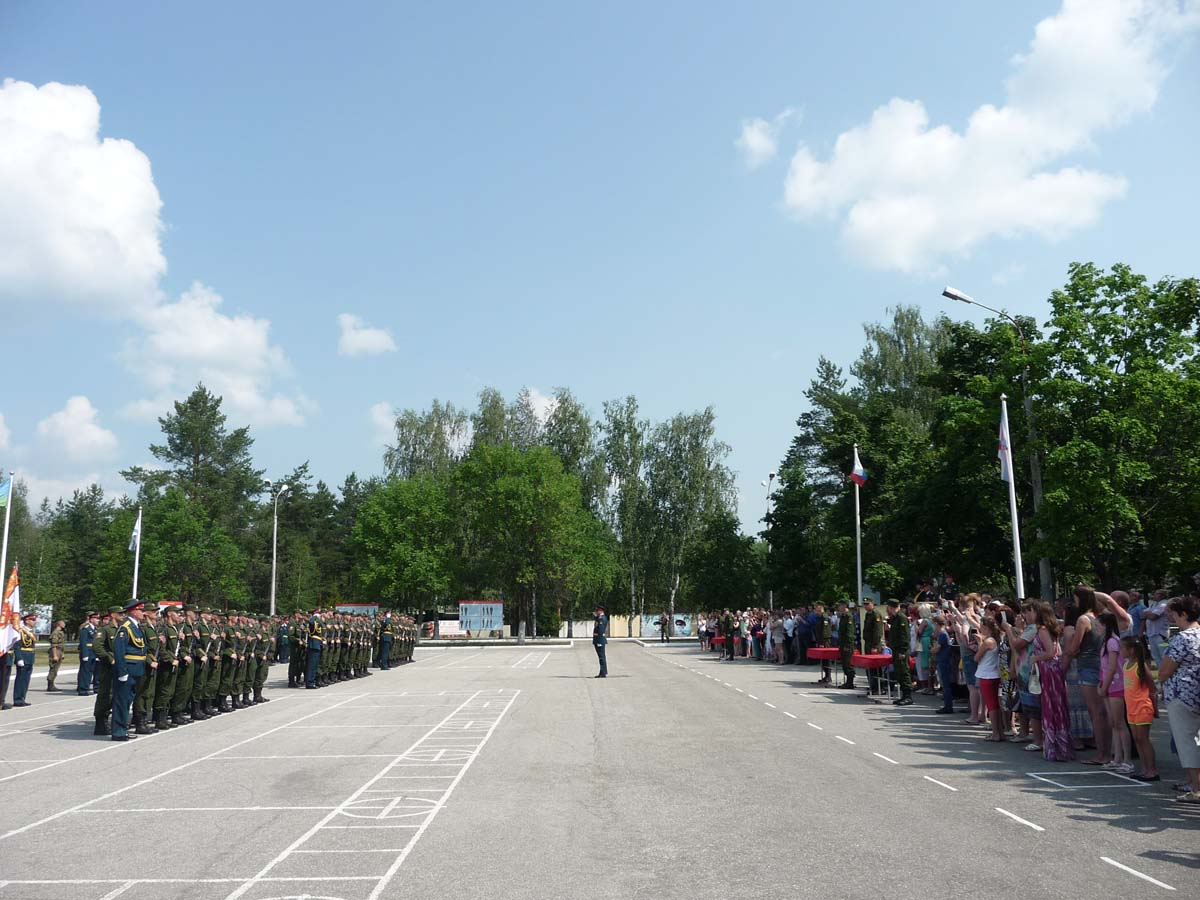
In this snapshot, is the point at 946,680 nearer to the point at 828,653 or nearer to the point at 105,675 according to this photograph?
the point at 828,653

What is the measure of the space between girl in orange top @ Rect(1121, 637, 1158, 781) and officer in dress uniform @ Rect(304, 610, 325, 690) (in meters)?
19.4

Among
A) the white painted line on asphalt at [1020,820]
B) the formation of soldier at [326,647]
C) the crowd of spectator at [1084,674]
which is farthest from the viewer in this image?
the formation of soldier at [326,647]

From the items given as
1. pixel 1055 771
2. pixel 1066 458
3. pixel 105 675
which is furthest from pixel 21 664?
pixel 1066 458

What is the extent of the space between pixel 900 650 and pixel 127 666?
14555 millimetres

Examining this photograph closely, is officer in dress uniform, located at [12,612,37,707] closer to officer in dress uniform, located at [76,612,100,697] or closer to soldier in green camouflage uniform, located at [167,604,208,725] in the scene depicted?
officer in dress uniform, located at [76,612,100,697]

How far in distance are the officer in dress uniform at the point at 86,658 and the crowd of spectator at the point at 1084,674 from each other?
20.6 meters

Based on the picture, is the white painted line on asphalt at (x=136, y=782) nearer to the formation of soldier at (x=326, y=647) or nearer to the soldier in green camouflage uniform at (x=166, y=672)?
the soldier in green camouflage uniform at (x=166, y=672)

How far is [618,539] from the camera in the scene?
256 feet

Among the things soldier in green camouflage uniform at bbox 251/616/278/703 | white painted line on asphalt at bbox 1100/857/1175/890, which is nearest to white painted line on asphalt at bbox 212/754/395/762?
soldier in green camouflage uniform at bbox 251/616/278/703

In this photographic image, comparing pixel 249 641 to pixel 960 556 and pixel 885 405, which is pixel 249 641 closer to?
pixel 960 556

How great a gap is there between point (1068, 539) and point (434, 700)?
2039 cm

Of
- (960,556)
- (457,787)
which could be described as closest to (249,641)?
(457,787)

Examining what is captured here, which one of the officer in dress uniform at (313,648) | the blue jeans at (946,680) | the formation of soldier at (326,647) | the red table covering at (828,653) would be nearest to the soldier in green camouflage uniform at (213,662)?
the officer in dress uniform at (313,648)

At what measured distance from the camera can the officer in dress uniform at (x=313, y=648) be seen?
2467 cm
